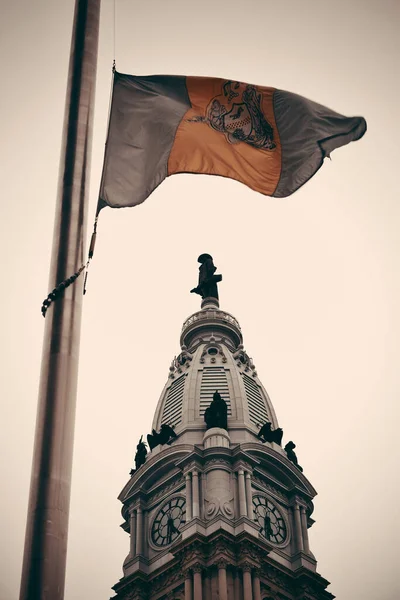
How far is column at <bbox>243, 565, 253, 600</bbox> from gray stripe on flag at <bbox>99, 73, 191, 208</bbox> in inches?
2012

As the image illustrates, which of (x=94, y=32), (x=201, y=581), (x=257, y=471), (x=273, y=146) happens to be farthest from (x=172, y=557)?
(x=94, y=32)

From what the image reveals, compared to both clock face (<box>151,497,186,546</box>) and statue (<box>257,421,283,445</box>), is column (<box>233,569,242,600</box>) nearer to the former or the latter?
clock face (<box>151,497,186,546</box>)

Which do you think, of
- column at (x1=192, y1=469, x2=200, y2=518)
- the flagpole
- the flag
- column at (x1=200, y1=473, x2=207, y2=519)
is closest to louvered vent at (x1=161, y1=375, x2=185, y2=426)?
column at (x1=200, y1=473, x2=207, y2=519)

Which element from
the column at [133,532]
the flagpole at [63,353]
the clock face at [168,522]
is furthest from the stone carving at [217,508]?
the flagpole at [63,353]

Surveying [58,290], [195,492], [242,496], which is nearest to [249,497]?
[242,496]

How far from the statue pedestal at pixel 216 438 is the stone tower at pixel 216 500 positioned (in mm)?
98

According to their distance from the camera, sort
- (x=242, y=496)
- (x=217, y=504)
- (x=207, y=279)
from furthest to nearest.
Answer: (x=207, y=279) → (x=242, y=496) → (x=217, y=504)

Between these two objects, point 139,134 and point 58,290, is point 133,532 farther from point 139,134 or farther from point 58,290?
point 58,290

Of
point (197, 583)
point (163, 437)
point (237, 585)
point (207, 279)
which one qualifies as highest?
point (207, 279)

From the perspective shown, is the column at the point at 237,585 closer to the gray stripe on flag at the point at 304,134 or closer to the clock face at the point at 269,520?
the clock face at the point at 269,520

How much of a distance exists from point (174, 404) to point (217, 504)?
52.1 ft

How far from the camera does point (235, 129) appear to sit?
28516 mm

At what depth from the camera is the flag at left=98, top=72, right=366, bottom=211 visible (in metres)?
26.6

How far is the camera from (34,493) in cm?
1566
